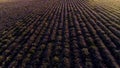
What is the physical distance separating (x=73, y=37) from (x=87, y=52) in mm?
2126

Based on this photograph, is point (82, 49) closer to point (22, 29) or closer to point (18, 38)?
point (18, 38)

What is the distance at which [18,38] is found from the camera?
434 inches

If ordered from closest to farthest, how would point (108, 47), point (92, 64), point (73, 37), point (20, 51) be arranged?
1. point (92, 64)
2. point (108, 47)
3. point (20, 51)
4. point (73, 37)

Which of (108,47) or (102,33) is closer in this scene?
(108,47)

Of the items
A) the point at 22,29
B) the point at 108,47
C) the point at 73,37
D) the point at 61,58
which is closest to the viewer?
the point at 61,58

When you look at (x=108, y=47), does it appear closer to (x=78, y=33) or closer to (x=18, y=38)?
(x=78, y=33)

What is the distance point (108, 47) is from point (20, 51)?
347 centimetres

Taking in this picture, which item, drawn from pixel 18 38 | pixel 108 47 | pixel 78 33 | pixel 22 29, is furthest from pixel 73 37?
pixel 22 29

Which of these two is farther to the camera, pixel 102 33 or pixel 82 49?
pixel 102 33

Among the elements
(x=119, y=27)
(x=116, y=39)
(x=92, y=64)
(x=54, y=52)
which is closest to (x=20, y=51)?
(x=54, y=52)

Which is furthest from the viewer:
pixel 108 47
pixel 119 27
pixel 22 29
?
pixel 22 29

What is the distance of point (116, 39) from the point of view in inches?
356

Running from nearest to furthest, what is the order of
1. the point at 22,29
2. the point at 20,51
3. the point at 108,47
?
the point at 108,47 < the point at 20,51 < the point at 22,29

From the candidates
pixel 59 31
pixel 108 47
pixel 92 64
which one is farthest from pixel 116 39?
pixel 59 31
